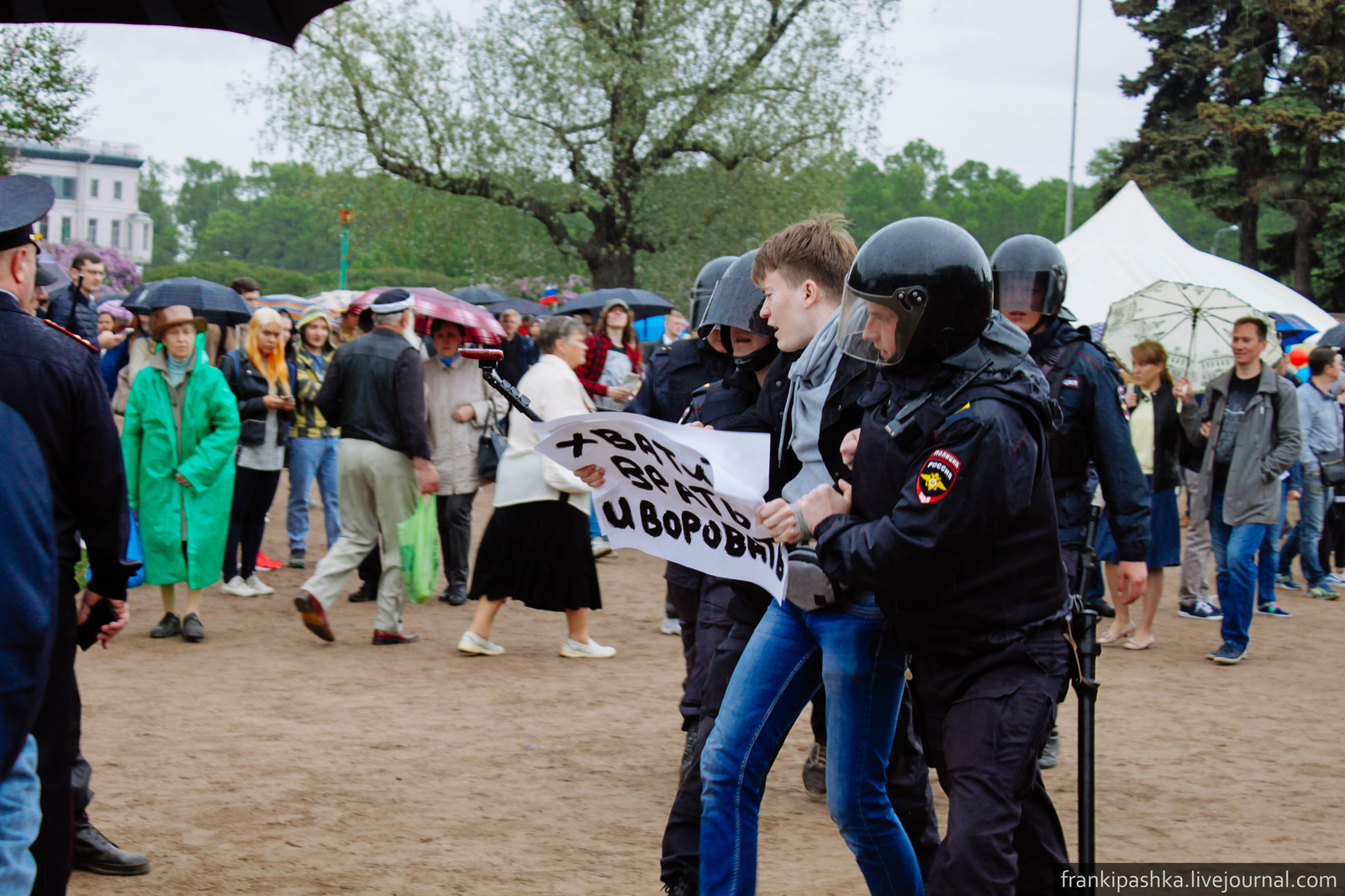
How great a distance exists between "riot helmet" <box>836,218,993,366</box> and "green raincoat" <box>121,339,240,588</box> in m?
5.71

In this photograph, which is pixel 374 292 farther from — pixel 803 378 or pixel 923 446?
pixel 923 446

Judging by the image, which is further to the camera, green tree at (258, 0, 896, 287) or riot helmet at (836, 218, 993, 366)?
green tree at (258, 0, 896, 287)

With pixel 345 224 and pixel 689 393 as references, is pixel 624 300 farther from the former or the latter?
pixel 345 224

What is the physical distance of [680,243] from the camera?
1038 inches

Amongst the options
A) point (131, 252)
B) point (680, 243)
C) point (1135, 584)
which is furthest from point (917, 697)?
point (131, 252)

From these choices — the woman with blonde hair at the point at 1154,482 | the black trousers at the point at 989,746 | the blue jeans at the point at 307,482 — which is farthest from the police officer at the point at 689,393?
the blue jeans at the point at 307,482

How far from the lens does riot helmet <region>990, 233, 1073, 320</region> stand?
4.82 m

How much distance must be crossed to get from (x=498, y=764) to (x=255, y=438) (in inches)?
187

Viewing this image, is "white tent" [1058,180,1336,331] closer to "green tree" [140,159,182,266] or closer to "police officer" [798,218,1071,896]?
"police officer" [798,218,1071,896]

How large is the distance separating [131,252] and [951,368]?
Result: 148 meters

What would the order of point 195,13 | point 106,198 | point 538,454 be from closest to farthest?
point 195,13 → point 538,454 → point 106,198

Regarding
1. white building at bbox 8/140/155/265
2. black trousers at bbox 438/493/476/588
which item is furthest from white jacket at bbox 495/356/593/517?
white building at bbox 8/140/155/265

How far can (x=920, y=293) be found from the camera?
9.84 ft

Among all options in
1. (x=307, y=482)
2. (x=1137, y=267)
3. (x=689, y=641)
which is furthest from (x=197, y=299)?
(x=1137, y=267)
